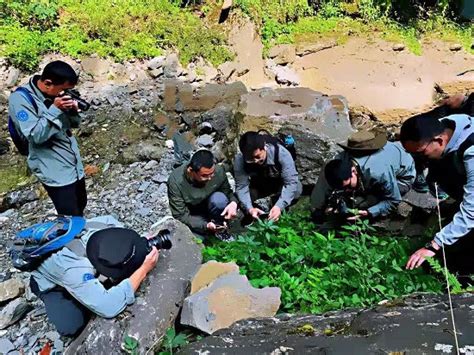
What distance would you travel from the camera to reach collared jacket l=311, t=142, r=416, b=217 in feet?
14.4

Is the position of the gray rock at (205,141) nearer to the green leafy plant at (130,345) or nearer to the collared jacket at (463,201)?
the collared jacket at (463,201)

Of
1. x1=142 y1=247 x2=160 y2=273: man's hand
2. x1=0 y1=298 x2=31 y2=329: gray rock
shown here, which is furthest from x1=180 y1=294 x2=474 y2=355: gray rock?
x1=0 y1=298 x2=31 y2=329: gray rock

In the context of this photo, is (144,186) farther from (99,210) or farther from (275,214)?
(275,214)

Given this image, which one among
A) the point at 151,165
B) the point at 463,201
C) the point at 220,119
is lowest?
the point at 151,165

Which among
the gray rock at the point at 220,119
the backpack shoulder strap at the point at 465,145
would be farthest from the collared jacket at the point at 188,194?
the gray rock at the point at 220,119

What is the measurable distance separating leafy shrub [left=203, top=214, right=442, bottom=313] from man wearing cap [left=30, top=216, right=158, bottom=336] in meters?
0.80

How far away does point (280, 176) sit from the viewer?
17.0 feet

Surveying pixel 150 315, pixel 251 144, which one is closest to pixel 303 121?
pixel 251 144

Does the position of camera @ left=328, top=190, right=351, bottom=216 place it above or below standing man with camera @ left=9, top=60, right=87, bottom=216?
below

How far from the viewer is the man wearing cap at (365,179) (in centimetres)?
438

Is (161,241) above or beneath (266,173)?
above

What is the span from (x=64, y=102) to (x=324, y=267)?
8.03 feet

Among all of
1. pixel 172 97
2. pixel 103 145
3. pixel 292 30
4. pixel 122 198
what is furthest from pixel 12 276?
pixel 292 30

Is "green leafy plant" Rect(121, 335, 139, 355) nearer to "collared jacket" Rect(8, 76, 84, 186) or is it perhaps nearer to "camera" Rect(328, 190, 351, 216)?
"collared jacket" Rect(8, 76, 84, 186)
